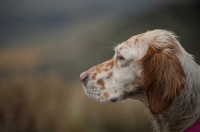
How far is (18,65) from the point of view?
1.76m

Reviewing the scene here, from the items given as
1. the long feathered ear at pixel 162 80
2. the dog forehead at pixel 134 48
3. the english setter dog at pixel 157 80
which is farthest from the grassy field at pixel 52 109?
the long feathered ear at pixel 162 80

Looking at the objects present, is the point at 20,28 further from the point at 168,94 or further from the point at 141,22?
the point at 168,94

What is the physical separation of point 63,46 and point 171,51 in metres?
0.63

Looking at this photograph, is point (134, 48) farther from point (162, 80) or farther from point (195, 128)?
point (195, 128)

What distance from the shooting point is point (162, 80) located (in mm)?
1351

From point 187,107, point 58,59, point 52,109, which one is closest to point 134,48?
point 187,107

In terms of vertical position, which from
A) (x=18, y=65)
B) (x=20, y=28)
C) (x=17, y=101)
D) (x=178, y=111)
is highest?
(x=20, y=28)

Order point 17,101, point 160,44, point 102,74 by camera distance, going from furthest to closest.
→ point 17,101 < point 102,74 < point 160,44

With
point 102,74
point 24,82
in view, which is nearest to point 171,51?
point 102,74

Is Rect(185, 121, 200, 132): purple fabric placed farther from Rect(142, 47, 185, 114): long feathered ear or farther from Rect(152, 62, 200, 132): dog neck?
Rect(142, 47, 185, 114): long feathered ear

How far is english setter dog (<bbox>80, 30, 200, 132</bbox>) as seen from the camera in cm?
135

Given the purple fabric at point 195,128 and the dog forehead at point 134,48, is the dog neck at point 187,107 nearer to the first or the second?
the purple fabric at point 195,128

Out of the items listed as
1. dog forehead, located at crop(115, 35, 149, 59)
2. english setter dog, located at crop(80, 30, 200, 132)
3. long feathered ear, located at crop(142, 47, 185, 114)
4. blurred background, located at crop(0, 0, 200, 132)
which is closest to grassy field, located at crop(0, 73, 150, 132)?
blurred background, located at crop(0, 0, 200, 132)

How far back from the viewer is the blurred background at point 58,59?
176 centimetres
